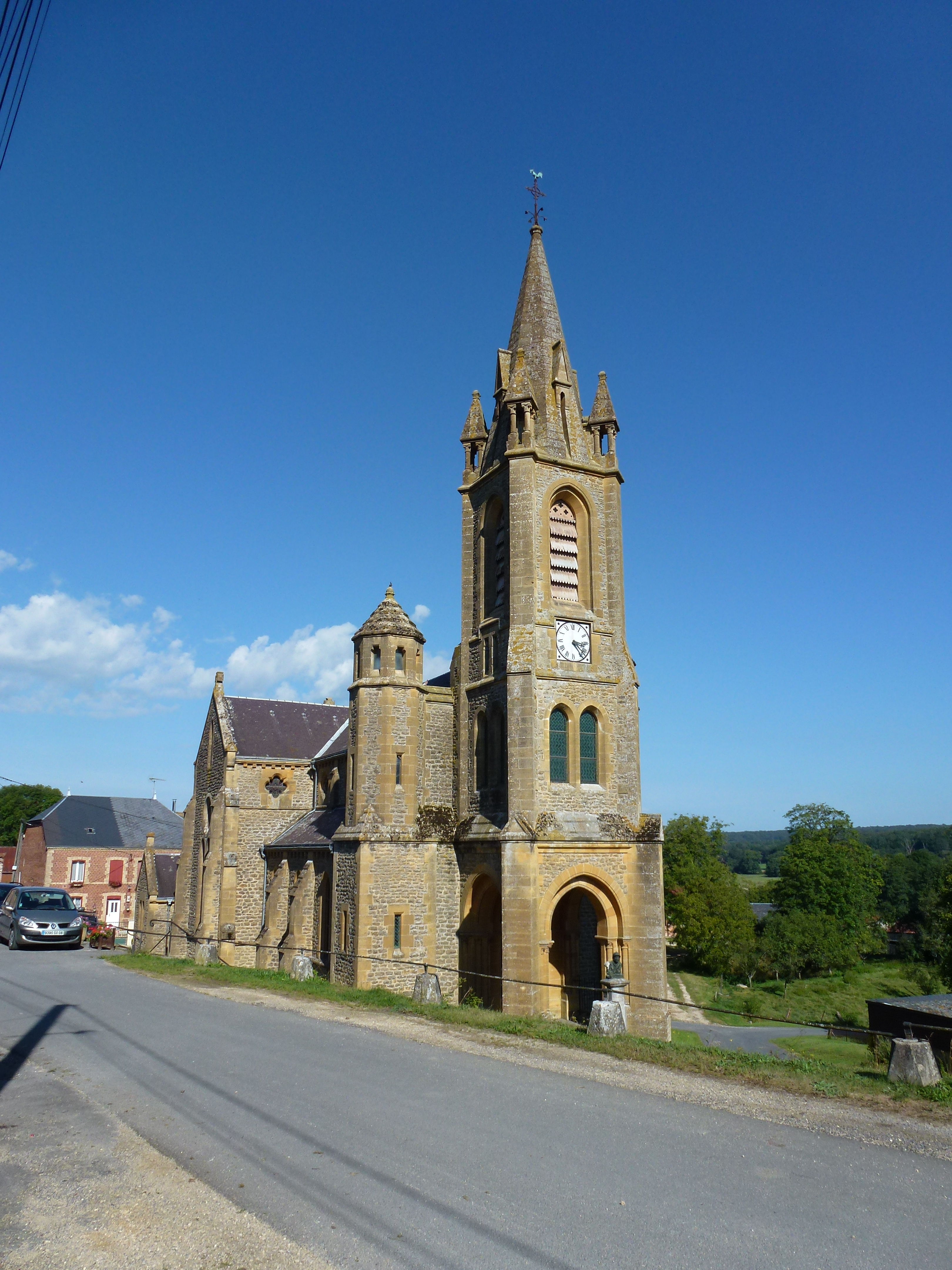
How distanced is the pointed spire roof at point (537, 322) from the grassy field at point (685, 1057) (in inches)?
672

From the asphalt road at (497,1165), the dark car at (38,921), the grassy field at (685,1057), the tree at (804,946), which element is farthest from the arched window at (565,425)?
the tree at (804,946)

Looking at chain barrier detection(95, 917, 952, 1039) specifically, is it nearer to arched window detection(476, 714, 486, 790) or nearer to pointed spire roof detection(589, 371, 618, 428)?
arched window detection(476, 714, 486, 790)

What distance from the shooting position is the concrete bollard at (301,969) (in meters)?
21.0

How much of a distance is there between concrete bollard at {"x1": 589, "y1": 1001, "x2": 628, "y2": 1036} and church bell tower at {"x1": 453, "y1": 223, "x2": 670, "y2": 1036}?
6.44 m

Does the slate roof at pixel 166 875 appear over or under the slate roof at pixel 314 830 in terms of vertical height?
under

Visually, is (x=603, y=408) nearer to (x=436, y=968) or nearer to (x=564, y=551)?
(x=564, y=551)

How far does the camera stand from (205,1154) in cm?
802

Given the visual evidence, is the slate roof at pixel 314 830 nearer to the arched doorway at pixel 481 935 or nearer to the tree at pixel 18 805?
the arched doorway at pixel 481 935

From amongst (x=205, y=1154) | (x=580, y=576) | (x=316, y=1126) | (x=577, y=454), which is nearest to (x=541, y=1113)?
(x=316, y=1126)

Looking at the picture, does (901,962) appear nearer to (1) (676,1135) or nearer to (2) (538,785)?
(2) (538,785)

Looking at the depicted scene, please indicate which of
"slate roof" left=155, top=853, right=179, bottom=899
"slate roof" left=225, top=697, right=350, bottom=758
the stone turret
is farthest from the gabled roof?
the stone turret

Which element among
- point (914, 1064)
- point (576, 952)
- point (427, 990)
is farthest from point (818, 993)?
point (914, 1064)

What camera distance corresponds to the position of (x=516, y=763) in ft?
71.3

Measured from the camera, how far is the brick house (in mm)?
57781
